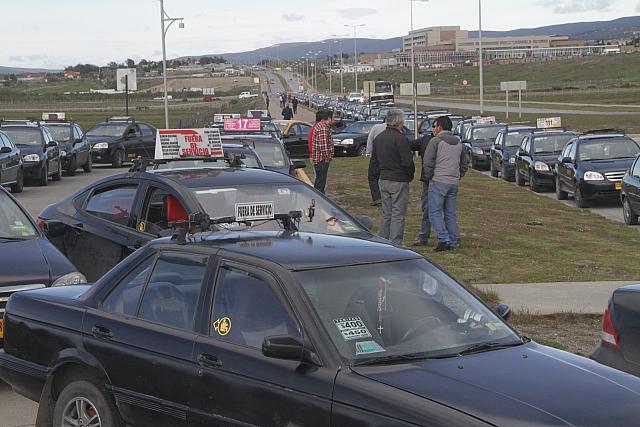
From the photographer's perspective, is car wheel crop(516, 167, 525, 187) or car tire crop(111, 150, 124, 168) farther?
car tire crop(111, 150, 124, 168)

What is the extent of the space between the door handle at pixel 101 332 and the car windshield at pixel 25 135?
24.1 meters

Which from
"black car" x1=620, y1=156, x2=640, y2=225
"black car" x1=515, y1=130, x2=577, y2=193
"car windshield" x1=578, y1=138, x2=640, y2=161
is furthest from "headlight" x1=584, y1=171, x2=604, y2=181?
"black car" x1=515, y1=130, x2=577, y2=193

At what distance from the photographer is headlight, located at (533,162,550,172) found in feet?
92.4

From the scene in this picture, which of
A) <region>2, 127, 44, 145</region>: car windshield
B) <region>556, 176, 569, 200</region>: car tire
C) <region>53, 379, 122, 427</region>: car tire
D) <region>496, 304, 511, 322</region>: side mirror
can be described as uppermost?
<region>2, 127, 44, 145</region>: car windshield

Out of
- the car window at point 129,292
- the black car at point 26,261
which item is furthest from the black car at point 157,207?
the car window at point 129,292

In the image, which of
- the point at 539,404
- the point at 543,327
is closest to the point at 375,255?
the point at 539,404

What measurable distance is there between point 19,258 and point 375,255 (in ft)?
14.1

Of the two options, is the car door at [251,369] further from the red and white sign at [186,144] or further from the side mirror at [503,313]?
the red and white sign at [186,144]

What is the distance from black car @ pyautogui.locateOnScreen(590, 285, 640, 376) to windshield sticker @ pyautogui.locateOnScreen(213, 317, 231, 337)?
7.40 feet

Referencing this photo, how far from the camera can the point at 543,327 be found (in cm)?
1031

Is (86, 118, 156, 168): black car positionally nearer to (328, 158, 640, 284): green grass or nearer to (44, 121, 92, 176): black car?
(44, 121, 92, 176): black car

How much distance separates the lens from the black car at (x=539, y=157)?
28.2 m

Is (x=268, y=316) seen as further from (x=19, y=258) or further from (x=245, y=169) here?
(x=245, y=169)

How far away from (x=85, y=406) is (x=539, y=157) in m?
24.0
